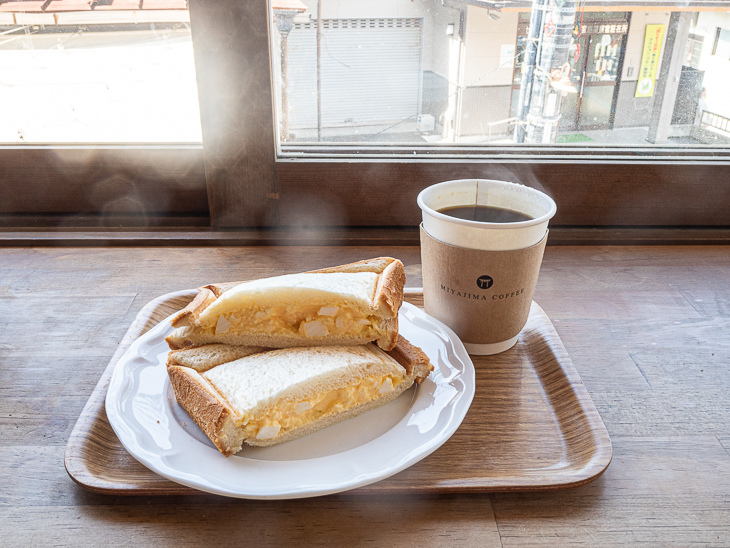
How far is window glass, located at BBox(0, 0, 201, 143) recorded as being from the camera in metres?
1.41

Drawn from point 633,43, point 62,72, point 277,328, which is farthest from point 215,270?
point 633,43

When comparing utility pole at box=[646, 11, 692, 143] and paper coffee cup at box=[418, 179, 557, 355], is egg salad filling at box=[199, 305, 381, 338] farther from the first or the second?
utility pole at box=[646, 11, 692, 143]

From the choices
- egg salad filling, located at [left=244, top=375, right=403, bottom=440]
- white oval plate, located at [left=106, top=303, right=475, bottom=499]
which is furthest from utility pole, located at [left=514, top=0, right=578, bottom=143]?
egg salad filling, located at [left=244, top=375, right=403, bottom=440]

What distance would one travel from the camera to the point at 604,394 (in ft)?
3.13

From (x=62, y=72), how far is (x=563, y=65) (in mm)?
1204

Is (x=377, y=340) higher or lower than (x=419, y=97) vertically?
lower

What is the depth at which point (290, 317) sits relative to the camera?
931 millimetres

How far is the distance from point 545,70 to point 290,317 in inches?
36.5

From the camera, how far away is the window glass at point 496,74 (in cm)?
140

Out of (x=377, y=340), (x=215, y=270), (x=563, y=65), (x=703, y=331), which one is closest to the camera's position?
(x=377, y=340)

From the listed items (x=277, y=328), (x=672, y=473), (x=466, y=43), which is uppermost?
(x=466, y=43)

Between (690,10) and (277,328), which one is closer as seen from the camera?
(277,328)

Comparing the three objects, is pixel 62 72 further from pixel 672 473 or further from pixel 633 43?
pixel 672 473

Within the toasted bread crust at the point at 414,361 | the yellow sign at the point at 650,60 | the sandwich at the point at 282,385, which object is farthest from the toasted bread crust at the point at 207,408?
the yellow sign at the point at 650,60
